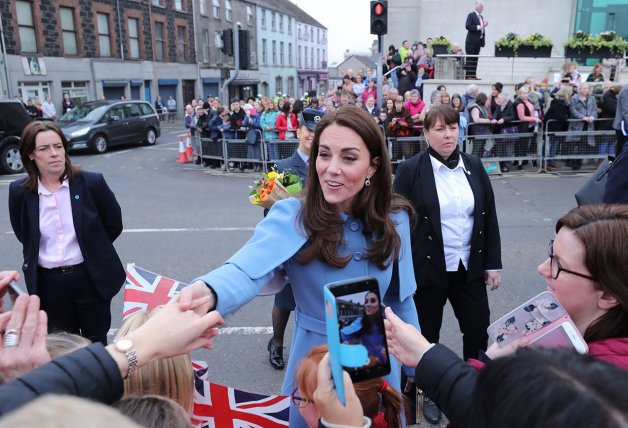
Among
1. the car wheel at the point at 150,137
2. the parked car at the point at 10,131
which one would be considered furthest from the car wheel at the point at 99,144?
the parked car at the point at 10,131

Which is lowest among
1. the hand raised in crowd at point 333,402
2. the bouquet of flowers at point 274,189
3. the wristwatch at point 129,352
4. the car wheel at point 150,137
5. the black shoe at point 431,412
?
the black shoe at point 431,412

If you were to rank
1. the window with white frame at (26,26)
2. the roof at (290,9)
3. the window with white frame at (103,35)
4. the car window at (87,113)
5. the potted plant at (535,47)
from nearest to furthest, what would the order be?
the car window at (87,113), the potted plant at (535,47), the window with white frame at (26,26), the window with white frame at (103,35), the roof at (290,9)

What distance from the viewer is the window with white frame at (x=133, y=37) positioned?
30609mm

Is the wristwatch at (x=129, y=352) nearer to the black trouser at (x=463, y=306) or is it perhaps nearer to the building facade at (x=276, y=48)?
the black trouser at (x=463, y=306)

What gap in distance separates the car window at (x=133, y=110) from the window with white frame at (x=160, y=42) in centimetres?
1548

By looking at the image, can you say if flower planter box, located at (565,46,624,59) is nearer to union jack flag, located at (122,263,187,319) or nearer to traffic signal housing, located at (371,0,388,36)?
traffic signal housing, located at (371,0,388,36)

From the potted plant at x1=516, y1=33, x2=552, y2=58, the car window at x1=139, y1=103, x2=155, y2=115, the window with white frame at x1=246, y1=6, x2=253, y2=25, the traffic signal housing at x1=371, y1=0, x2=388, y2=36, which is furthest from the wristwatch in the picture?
the window with white frame at x1=246, y1=6, x2=253, y2=25

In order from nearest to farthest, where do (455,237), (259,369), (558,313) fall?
(558,313), (455,237), (259,369)

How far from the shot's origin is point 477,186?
10.9 feet

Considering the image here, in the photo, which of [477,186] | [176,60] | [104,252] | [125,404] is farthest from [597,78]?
[176,60]

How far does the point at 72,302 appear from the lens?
3.35 metres

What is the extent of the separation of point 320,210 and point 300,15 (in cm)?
6467

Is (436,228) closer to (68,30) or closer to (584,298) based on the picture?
(584,298)

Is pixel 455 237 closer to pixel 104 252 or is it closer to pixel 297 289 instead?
pixel 297 289
